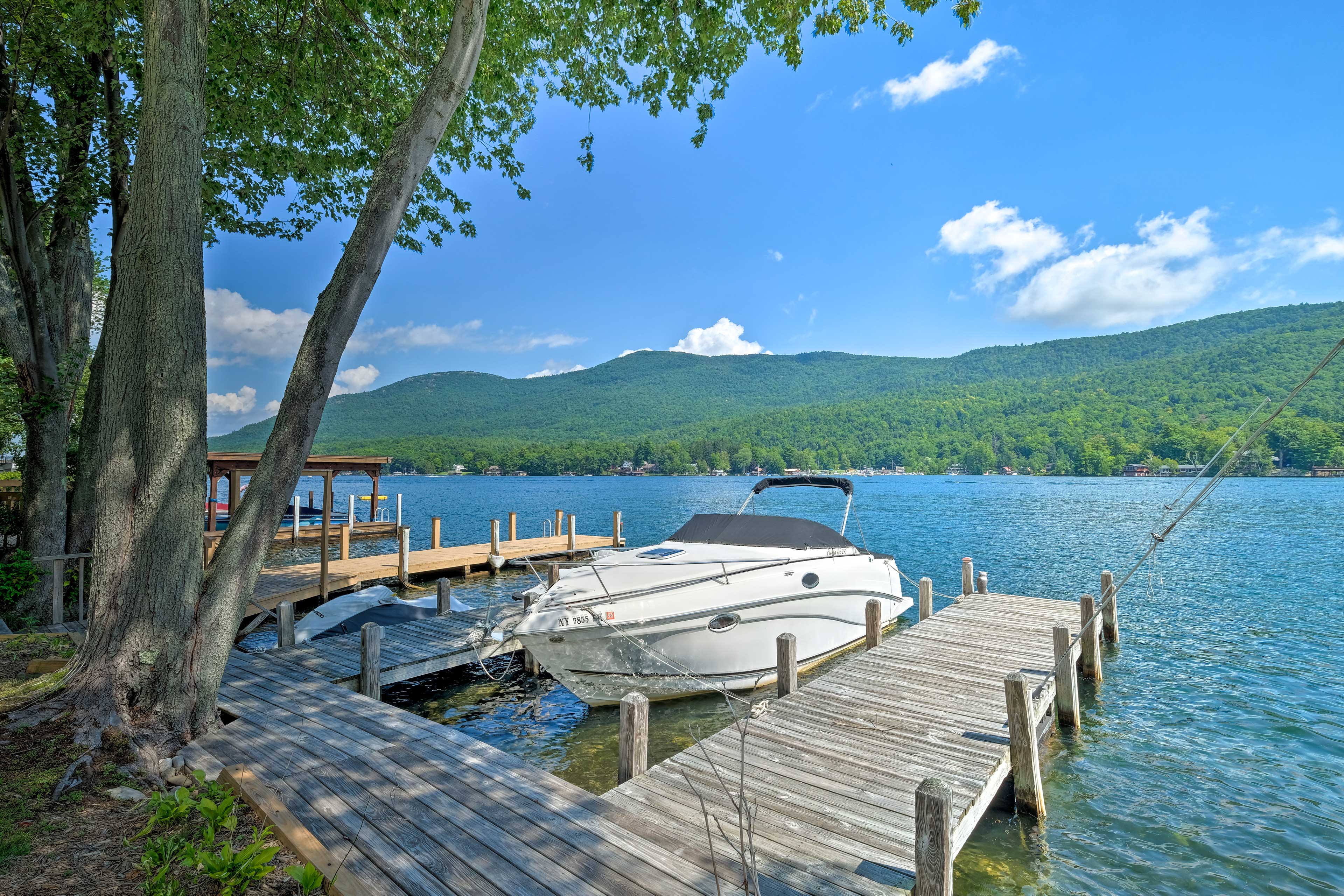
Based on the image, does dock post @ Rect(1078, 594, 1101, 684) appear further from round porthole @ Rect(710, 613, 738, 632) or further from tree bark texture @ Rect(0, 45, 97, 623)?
tree bark texture @ Rect(0, 45, 97, 623)

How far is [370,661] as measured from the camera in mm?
6742

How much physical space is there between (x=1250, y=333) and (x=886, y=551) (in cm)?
9374

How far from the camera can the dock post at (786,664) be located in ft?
19.9

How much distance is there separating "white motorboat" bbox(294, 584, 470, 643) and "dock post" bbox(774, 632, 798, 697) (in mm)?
6113

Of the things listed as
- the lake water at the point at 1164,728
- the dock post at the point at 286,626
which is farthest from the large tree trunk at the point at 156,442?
the dock post at the point at 286,626

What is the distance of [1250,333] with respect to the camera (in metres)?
83.7

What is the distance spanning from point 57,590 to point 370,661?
485cm

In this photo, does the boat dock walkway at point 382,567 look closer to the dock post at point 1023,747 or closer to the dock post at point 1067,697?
the dock post at point 1067,697

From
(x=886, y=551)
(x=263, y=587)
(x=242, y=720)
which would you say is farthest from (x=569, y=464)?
(x=242, y=720)

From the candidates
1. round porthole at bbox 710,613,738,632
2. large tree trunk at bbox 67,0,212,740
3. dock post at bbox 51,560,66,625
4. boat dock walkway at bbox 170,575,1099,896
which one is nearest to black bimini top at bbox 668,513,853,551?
round porthole at bbox 710,613,738,632

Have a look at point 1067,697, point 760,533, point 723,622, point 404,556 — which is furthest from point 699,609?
point 404,556

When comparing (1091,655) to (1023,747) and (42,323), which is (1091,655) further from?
(42,323)

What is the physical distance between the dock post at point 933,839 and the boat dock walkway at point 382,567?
9.88 metres

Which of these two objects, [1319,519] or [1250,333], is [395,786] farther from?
[1250,333]
